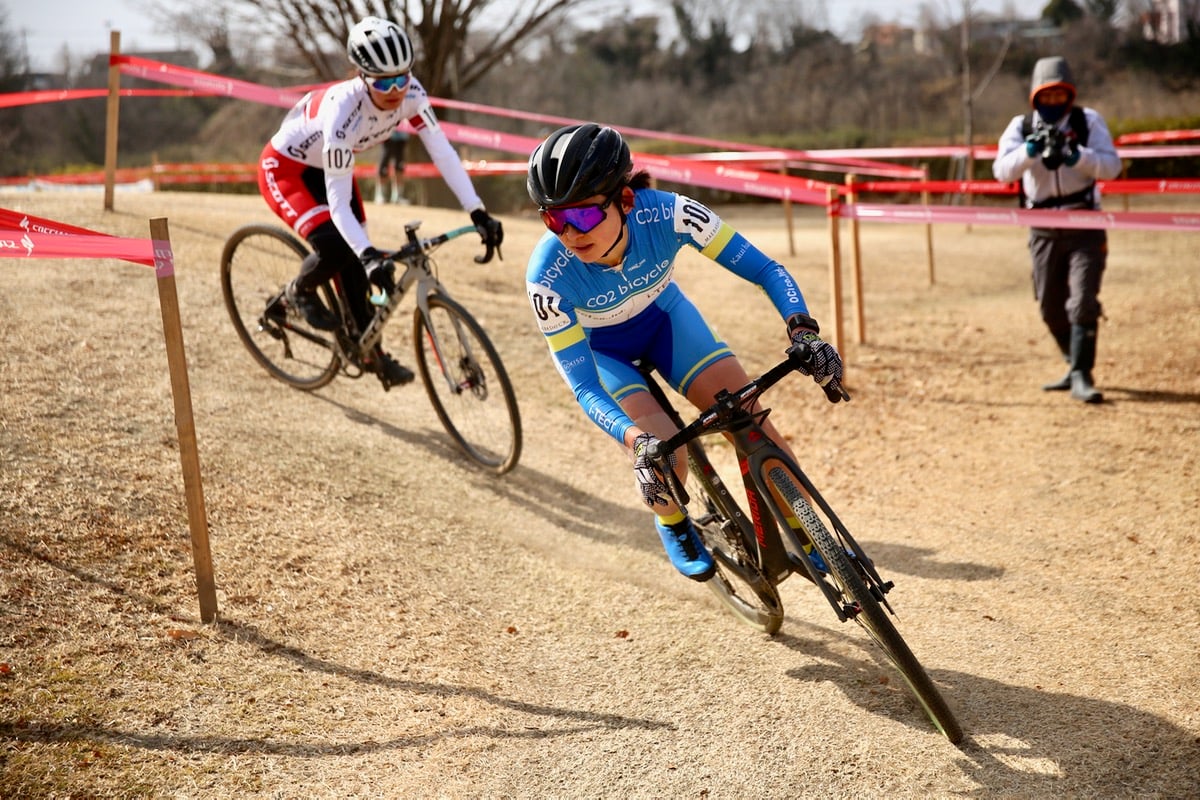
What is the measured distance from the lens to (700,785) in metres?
3.37

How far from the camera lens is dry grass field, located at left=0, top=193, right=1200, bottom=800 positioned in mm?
3447

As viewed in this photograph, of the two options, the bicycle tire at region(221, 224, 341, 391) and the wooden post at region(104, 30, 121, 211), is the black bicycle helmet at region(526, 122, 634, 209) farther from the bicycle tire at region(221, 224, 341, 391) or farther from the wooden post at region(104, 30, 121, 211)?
the wooden post at region(104, 30, 121, 211)

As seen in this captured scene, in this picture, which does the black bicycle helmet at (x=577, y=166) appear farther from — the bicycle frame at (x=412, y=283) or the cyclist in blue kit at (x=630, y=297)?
the bicycle frame at (x=412, y=283)

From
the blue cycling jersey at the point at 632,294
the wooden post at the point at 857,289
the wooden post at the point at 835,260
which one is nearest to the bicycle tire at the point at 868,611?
the blue cycling jersey at the point at 632,294

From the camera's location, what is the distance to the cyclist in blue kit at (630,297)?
11.8 ft

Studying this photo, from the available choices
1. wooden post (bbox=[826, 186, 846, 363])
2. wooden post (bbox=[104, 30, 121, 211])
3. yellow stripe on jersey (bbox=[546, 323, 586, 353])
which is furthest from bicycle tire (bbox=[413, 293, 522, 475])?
wooden post (bbox=[104, 30, 121, 211])

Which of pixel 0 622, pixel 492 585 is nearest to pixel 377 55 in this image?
pixel 492 585

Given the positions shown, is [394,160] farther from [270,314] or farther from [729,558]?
[729,558]

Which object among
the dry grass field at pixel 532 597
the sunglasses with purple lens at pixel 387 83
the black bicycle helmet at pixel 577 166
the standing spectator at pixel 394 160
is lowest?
the dry grass field at pixel 532 597

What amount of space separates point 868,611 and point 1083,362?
5.15 meters

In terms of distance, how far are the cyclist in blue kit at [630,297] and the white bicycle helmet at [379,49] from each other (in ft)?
8.05

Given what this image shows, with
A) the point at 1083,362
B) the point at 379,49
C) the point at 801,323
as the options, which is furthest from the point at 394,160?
the point at 801,323

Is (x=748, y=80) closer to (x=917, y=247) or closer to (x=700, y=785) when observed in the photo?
(x=917, y=247)

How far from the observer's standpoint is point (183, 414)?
13.7 feet
